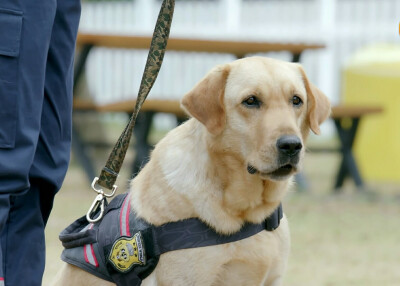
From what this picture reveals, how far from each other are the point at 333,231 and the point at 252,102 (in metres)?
3.40

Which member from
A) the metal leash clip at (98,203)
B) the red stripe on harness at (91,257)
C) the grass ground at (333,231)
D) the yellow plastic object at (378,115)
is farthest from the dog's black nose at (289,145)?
the yellow plastic object at (378,115)

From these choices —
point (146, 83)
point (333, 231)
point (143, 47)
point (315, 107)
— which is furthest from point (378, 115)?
point (146, 83)

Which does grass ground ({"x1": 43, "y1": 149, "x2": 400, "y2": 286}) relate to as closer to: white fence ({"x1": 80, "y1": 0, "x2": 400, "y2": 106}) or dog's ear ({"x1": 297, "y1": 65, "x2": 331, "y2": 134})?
dog's ear ({"x1": 297, "y1": 65, "x2": 331, "y2": 134})

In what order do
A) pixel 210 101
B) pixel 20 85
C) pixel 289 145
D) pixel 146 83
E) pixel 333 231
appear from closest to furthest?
pixel 20 85
pixel 289 145
pixel 210 101
pixel 146 83
pixel 333 231

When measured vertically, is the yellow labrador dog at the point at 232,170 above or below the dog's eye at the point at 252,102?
below

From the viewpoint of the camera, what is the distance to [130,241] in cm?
291

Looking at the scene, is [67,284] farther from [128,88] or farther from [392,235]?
[128,88]

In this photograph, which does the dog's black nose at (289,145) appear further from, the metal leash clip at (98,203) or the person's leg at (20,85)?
the person's leg at (20,85)

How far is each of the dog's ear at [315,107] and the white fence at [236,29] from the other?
32.2ft

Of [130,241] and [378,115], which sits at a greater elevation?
[130,241]

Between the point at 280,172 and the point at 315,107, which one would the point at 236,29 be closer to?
the point at 315,107

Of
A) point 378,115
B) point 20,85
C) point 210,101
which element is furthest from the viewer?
point 378,115

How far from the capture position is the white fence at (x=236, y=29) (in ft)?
45.0

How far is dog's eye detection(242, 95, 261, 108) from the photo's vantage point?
2953 mm
